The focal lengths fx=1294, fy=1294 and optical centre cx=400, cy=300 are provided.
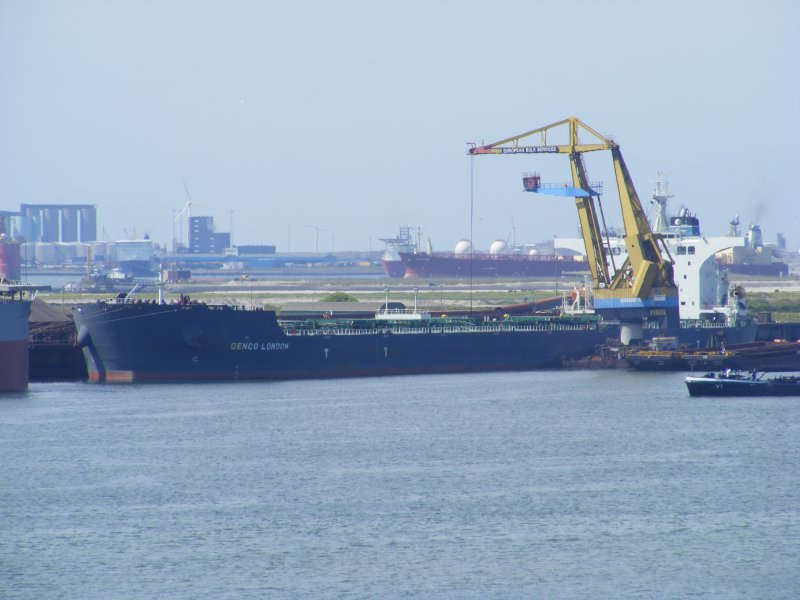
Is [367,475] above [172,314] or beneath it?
beneath

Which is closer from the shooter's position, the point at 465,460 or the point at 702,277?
the point at 465,460

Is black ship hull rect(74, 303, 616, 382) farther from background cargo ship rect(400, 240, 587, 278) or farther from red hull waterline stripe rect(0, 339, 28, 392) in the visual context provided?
background cargo ship rect(400, 240, 587, 278)

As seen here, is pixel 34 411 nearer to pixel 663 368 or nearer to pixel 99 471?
pixel 99 471

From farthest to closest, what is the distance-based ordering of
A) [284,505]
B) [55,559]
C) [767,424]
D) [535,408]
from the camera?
[535,408]
[767,424]
[284,505]
[55,559]

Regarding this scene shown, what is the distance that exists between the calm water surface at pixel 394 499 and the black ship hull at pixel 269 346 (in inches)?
197

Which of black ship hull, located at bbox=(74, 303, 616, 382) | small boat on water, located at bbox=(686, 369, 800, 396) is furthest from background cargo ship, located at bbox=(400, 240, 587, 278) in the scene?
small boat on water, located at bbox=(686, 369, 800, 396)

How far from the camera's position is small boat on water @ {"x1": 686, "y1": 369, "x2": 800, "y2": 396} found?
154ft

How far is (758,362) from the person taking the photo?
58.3 m

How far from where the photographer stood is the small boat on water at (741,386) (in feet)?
154

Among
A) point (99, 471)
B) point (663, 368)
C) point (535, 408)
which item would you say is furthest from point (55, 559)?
point (663, 368)

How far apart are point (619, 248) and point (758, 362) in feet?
53.5

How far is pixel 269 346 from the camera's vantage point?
50875mm

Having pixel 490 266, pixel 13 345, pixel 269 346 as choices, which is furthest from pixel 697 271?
pixel 490 266

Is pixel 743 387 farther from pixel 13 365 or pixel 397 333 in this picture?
pixel 13 365
